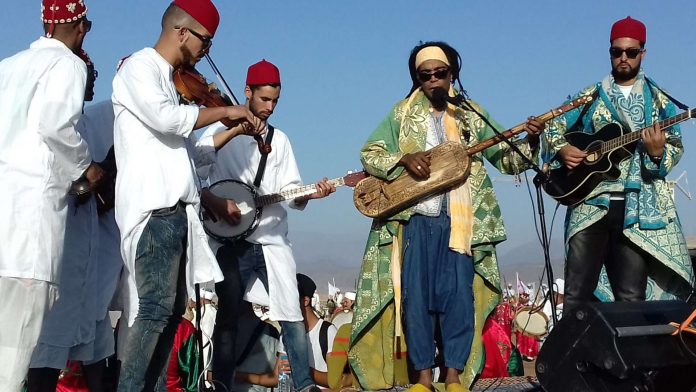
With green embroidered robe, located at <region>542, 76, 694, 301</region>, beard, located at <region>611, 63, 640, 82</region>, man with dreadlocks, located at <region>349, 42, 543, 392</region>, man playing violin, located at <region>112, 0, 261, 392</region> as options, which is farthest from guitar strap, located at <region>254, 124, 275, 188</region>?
beard, located at <region>611, 63, 640, 82</region>

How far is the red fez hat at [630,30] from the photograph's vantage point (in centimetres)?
686

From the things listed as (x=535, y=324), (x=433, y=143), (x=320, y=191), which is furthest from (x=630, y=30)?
(x=535, y=324)

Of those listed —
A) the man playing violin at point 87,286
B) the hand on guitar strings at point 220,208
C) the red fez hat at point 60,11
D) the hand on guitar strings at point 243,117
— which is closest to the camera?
the hand on guitar strings at point 243,117

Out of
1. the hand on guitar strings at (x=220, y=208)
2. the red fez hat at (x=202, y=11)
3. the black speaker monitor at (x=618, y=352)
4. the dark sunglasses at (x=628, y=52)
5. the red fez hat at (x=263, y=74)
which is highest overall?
the dark sunglasses at (x=628, y=52)

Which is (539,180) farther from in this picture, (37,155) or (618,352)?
(37,155)

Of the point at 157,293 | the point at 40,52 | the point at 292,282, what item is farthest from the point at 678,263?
the point at 40,52

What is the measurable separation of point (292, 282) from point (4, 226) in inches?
105

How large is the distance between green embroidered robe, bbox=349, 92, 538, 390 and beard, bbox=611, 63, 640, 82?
847 millimetres

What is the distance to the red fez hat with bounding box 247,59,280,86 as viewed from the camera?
7430 mm

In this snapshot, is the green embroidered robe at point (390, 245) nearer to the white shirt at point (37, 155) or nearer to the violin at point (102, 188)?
the violin at point (102, 188)

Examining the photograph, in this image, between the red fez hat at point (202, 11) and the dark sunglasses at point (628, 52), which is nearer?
the red fez hat at point (202, 11)

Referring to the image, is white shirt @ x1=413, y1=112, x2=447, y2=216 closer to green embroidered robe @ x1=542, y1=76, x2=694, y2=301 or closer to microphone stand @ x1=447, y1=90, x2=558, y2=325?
microphone stand @ x1=447, y1=90, x2=558, y2=325

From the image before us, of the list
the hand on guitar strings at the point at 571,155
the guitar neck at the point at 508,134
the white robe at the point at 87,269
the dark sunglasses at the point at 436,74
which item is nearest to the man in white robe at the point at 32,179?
the white robe at the point at 87,269

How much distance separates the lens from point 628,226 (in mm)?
6867
